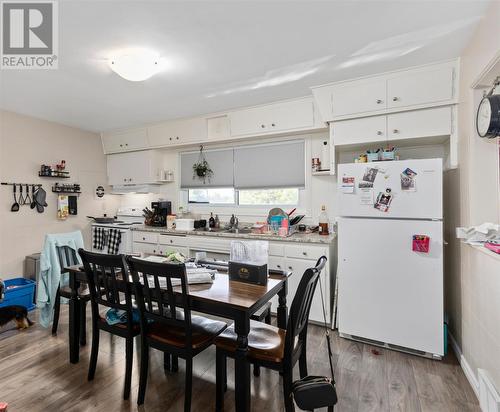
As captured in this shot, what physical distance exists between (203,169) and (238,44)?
85.9 inches

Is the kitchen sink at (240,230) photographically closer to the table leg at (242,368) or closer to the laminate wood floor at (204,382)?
the laminate wood floor at (204,382)

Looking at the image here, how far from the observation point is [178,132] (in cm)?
389

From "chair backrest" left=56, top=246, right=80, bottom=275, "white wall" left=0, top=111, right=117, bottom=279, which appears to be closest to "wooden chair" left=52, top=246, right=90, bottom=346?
"chair backrest" left=56, top=246, right=80, bottom=275

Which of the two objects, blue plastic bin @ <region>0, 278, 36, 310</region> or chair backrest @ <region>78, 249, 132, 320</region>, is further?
blue plastic bin @ <region>0, 278, 36, 310</region>

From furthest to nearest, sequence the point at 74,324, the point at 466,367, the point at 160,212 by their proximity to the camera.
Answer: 1. the point at 160,212
2. the point at 74,324
3. the point at 466,367

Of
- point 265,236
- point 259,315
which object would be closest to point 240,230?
point 265,236

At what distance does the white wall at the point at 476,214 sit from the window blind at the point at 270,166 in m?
1.61

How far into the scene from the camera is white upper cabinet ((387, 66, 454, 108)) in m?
2.26

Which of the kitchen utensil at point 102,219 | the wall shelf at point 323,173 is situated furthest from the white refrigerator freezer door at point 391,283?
the kitchen utensil at point 102,219

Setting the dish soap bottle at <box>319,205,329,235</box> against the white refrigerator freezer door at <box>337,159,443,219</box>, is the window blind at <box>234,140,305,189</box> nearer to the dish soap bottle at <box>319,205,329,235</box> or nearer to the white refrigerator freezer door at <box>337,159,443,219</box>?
the dish soap bottle at <box>319,205,329,235</box>

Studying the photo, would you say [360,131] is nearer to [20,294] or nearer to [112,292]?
[112,292]

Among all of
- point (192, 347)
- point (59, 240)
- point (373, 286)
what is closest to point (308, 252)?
point (373, 286)

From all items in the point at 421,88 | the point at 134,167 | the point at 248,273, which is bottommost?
the point at 248,273

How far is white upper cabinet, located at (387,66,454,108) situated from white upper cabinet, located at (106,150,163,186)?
328cm
